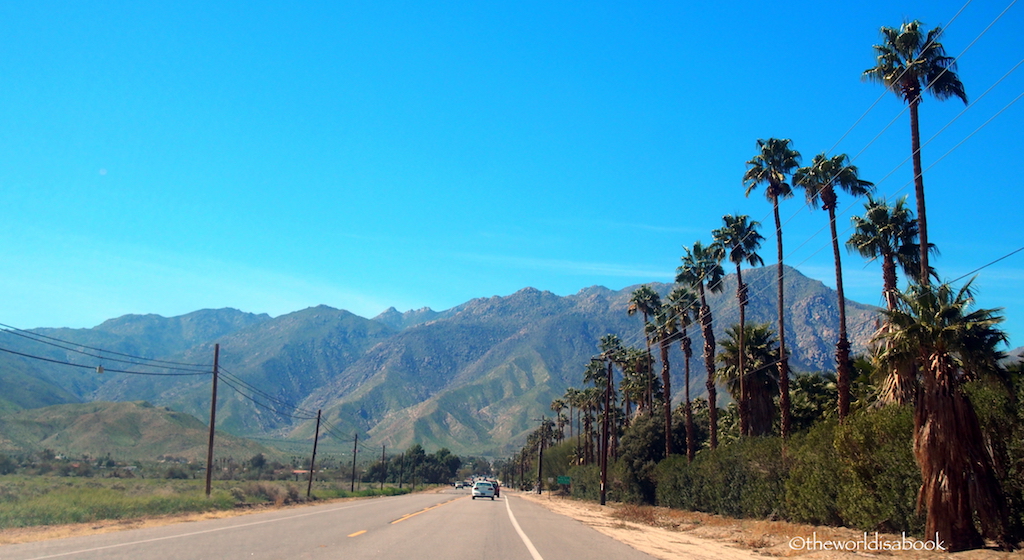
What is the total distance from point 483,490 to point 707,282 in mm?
28082

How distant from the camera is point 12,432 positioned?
117 meters

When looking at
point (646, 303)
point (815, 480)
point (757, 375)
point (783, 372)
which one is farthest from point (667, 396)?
point (815, 480)

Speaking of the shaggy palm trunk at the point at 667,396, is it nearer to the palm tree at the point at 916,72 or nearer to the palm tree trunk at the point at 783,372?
the palm tree trunk at the point at 783,372

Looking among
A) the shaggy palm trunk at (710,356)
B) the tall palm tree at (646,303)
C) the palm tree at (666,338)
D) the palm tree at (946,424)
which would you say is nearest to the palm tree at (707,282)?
the shaggy palm trunk at (710,356)

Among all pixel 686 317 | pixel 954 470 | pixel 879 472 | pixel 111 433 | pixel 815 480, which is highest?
pixel 686 317

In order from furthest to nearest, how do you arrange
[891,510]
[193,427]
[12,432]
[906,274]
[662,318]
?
1. [193,427]
2. [12,432]
3. [662,318]
4. [906,274]
5. [891,510]

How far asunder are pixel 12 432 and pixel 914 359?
14285cm

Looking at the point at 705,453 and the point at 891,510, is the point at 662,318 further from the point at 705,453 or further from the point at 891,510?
the point at 891,510

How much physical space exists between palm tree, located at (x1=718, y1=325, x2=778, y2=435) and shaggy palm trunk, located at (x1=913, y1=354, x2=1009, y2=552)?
23090mm

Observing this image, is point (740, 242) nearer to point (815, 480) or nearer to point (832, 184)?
point (832, 184)

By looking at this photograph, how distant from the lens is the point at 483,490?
6000 cm

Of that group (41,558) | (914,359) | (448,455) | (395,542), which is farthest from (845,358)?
(448,455)

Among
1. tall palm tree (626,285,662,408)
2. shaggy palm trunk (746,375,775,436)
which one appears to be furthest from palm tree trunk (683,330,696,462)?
tall palm tree (626,285,662,408)

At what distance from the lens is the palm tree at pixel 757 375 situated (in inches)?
1560
